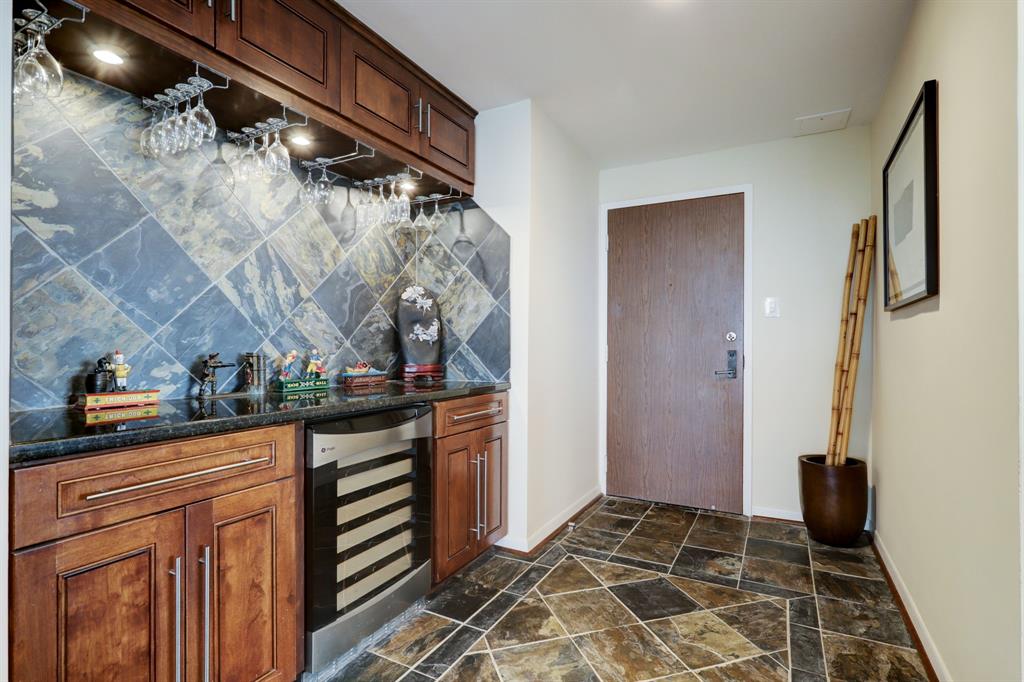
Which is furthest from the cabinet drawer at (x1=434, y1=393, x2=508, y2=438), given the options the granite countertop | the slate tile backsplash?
the slate tile backsplash

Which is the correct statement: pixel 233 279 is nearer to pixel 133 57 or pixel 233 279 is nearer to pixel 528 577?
pixel 133 57

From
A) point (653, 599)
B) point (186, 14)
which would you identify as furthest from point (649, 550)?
point (186, 14)

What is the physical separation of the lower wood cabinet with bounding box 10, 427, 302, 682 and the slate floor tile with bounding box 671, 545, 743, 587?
1754 mm

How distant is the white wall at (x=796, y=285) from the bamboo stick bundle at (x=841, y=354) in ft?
0.32

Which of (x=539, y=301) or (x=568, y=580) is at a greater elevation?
(x=539, y=301)

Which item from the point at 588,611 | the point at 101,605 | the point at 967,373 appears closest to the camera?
the point at 101,605

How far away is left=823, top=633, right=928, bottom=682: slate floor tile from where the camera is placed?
1740 mm

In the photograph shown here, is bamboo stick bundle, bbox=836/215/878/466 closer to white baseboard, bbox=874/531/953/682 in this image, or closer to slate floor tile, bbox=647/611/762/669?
white baseboard, bbox=874/531/953/682

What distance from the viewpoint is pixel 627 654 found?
1.89 meters

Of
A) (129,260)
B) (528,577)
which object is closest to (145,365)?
(129,260)

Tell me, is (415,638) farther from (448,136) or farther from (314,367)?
(448,136)

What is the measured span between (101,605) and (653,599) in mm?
1933

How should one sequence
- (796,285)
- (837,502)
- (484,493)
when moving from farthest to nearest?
(796,285) → (837,502) → (484,493)

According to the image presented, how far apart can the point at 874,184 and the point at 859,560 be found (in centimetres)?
198
